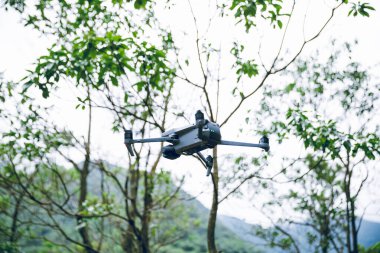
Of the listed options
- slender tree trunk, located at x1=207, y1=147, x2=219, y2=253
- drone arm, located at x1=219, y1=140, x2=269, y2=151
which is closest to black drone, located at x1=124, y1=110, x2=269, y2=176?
drone arm, located at x1=219, y1=140, x2=269, y2=151

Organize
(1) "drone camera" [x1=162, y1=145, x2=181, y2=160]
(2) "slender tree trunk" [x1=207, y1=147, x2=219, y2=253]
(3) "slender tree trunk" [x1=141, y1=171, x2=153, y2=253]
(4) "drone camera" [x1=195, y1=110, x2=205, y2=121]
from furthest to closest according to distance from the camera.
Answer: (3) "slender tree trunk" [x1=141, y1=171, x2=153, y2=253] → (2) "slender tree trunk" [x1=207, y1=147, x2=219, y2=253] → (1) "drone camera" [x1=162, y1=145, x2=181, y2=160] → (4) "drone camera" [x1=195, y1=110, x2=205, y2=121]

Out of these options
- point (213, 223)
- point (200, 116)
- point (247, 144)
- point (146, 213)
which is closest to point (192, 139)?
point (200, 116)

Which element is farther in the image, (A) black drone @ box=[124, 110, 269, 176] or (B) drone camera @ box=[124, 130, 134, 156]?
(B) drone camera @ box=[124, 130, 134, 156]

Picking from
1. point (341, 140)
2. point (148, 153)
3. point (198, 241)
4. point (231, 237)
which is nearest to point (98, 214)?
point (148, 153)

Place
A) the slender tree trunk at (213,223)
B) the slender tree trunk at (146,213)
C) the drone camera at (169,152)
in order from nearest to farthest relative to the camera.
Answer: the drone camera at (169,152) → the slender tree trunk at (213,223) → the slender tree trunk at (146,213)

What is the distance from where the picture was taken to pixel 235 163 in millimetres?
6191

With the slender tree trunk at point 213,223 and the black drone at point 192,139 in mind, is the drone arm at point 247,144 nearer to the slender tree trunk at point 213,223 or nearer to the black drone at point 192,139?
the black drone at point 192,139

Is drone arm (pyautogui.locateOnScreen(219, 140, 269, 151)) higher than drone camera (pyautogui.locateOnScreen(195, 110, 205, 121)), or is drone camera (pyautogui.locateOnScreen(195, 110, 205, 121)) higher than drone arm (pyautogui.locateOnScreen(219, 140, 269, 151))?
drone camera (pyautogui.locateOnScreen(195, 110, 205, 121))

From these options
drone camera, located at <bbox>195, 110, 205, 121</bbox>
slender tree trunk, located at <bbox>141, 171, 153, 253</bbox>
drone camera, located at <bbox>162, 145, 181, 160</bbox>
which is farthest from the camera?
slender tree trunk, located at <bbox>141, 171, 153, 253</bbox>

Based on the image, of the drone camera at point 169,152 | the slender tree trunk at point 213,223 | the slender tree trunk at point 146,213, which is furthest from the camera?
the slender tree trunk at point 146,213

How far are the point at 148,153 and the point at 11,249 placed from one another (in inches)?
125

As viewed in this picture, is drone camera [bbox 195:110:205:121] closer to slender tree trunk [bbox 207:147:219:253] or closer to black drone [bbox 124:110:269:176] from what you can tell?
black drone [bbox 124:110:269:176]

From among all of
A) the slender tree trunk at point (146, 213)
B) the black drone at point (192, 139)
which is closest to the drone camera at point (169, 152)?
the black drone at point (192, 139)

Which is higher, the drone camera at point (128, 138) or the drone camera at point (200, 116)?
the drone camera at point (128, 138)
